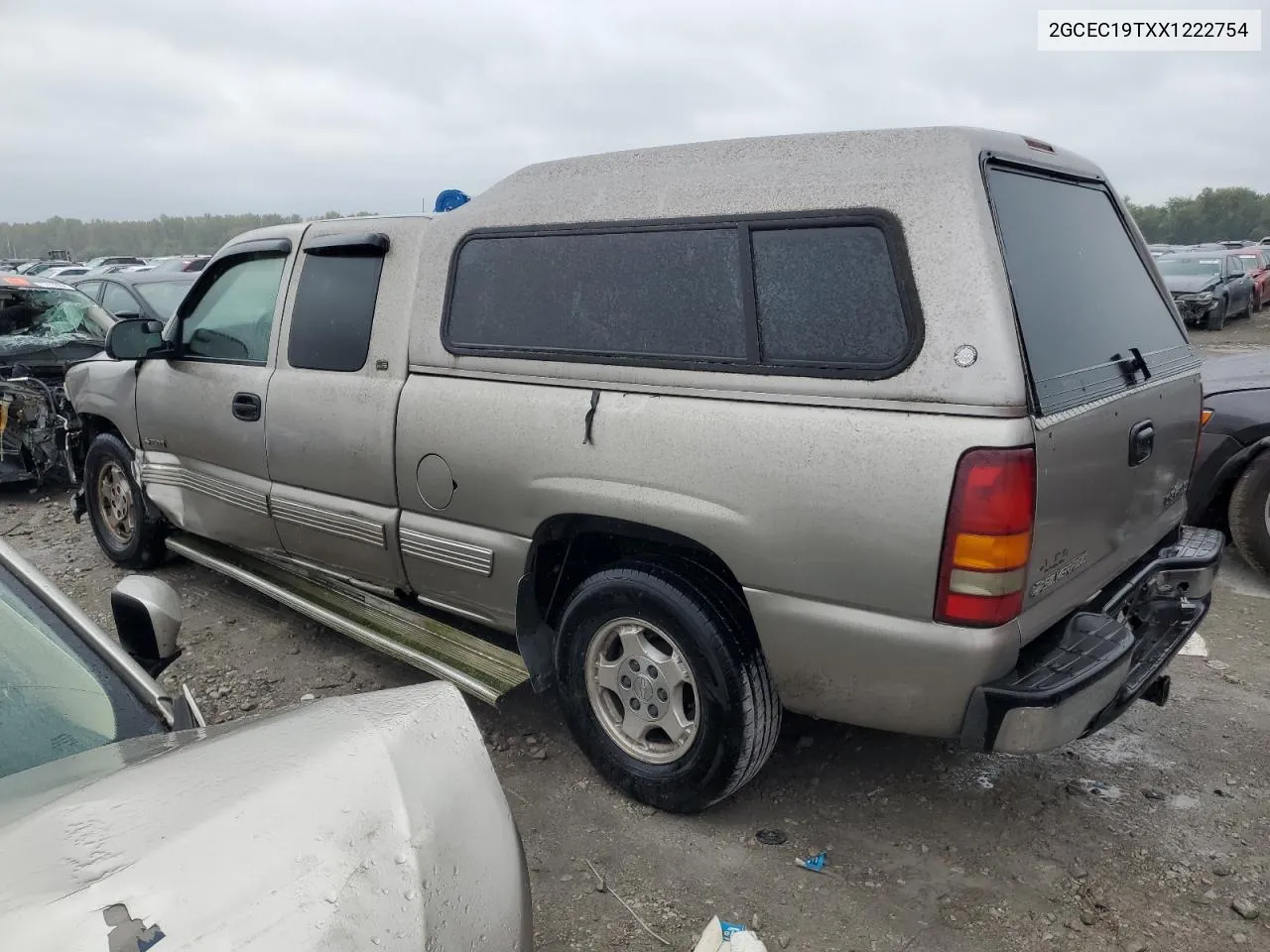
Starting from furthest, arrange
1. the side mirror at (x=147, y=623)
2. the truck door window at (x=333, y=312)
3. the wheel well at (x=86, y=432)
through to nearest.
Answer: the wheel well at (x=86, y=432) < the truck door window at (x=333, y=312) < the side mirror at (x=147, y=623)

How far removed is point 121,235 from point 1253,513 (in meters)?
81.1

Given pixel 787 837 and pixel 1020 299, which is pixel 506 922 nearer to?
pixel 787 837

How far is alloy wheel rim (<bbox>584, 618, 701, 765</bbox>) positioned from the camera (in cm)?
290

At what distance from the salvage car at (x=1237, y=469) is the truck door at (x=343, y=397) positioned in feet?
13.9

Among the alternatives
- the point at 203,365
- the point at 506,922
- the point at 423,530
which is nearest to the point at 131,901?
the point at 506,922

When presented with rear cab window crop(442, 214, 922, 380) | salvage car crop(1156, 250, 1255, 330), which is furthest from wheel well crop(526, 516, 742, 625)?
salvage car crop(1156, 250, 1255, 330)

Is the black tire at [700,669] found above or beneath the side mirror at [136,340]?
beneath

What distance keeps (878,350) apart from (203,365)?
10.9ft

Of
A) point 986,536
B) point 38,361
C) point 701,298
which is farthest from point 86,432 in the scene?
point 986,536

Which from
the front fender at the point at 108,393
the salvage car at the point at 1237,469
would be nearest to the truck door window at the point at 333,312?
the front fender at the point at 108,393

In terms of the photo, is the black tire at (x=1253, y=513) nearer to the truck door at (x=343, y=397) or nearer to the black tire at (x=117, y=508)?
the truck door at (x=343, y=397)

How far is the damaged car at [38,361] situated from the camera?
7027mm

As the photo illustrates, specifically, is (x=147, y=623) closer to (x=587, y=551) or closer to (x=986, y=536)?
(x=587, y=551)

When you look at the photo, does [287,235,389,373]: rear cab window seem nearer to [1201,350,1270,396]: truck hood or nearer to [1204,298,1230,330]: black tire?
[1201,350,1270,396]: truck hood
